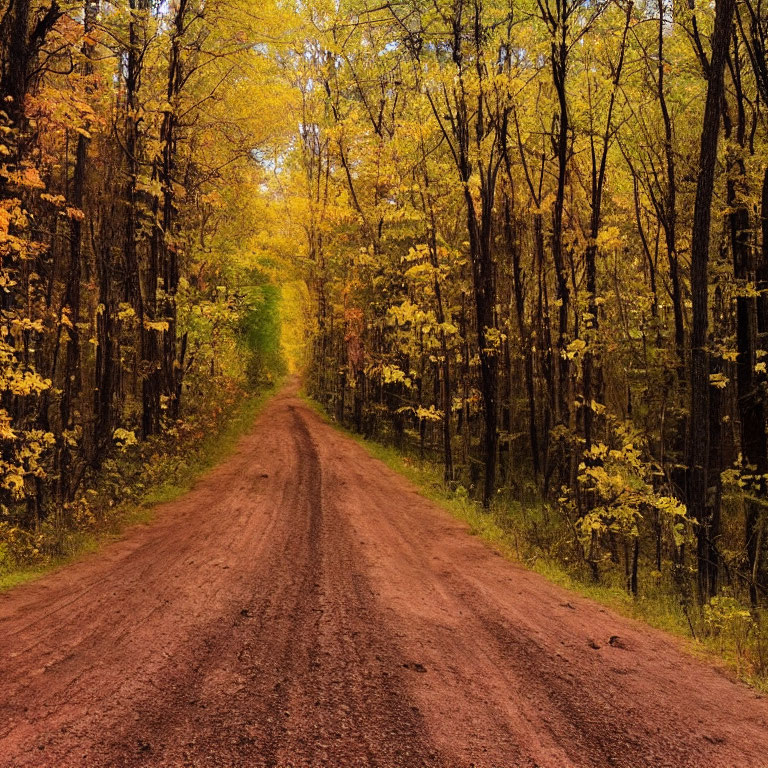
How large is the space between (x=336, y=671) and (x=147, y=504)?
7.90m

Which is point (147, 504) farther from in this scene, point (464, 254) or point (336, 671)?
point (464, 254)

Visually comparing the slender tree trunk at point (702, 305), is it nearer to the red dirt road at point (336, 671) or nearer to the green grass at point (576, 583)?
the green grass at point (576, 583)

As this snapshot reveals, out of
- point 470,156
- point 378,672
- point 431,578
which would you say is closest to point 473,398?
point 470,156

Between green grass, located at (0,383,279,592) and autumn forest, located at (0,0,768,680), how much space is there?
24cm

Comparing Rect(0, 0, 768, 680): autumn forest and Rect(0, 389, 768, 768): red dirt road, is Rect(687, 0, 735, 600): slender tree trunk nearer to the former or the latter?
Rect(0, 0, 768, 680): autumn forest

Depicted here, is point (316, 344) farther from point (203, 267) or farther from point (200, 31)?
point (200, 31)

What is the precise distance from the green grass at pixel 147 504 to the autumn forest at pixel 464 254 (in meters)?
0.24

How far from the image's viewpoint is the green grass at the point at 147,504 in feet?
22.2

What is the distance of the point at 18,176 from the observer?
6461mm

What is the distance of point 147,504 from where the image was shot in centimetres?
1042

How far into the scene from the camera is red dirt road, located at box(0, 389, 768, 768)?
10.1ft

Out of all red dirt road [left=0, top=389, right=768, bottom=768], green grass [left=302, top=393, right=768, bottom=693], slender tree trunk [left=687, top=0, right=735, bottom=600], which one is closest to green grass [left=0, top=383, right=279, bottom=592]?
red dirt road [left=0, top=389, right=768, bottom=768]

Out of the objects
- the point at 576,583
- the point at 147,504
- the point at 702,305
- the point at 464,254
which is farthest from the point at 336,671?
the point at 464,254

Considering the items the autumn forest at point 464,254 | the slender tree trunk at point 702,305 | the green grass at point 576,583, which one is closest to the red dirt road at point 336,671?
the green grass at point 576,583
